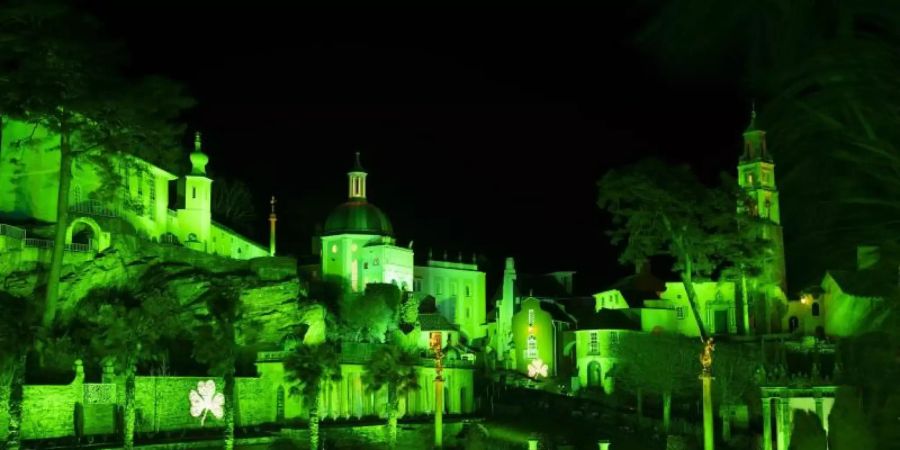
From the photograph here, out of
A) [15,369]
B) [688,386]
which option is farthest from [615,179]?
[15,369]

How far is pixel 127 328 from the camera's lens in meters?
38.8

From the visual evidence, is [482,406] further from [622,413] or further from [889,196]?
[889,196]

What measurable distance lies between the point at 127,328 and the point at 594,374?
3643 cm

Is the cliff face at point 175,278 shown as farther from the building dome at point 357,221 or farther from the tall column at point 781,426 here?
the tall column at point 781,426

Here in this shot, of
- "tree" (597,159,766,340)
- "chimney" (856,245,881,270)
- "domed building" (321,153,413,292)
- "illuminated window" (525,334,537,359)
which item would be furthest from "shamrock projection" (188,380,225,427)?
"chimney" (856,245,881,270)

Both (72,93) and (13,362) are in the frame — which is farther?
(72,93)

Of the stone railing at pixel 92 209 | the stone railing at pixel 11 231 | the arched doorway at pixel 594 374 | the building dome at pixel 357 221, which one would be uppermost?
the building dome at pixel 357 221

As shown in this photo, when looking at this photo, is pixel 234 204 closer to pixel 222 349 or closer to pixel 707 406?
pixel 222 349

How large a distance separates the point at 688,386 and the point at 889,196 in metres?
51.1

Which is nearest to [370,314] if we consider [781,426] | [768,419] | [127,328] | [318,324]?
[318,324]

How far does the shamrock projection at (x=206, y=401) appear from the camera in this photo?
4491cm

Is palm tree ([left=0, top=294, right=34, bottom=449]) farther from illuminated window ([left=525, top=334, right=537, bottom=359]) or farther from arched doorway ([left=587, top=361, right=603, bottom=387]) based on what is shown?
illuminated window ([left=525, top=334, right=537, bottom=359])

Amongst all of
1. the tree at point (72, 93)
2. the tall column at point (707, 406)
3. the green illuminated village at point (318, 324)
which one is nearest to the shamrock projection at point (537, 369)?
the green illuminated village at point (318, 324)

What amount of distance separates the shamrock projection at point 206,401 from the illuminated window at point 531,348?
31.8 metres
